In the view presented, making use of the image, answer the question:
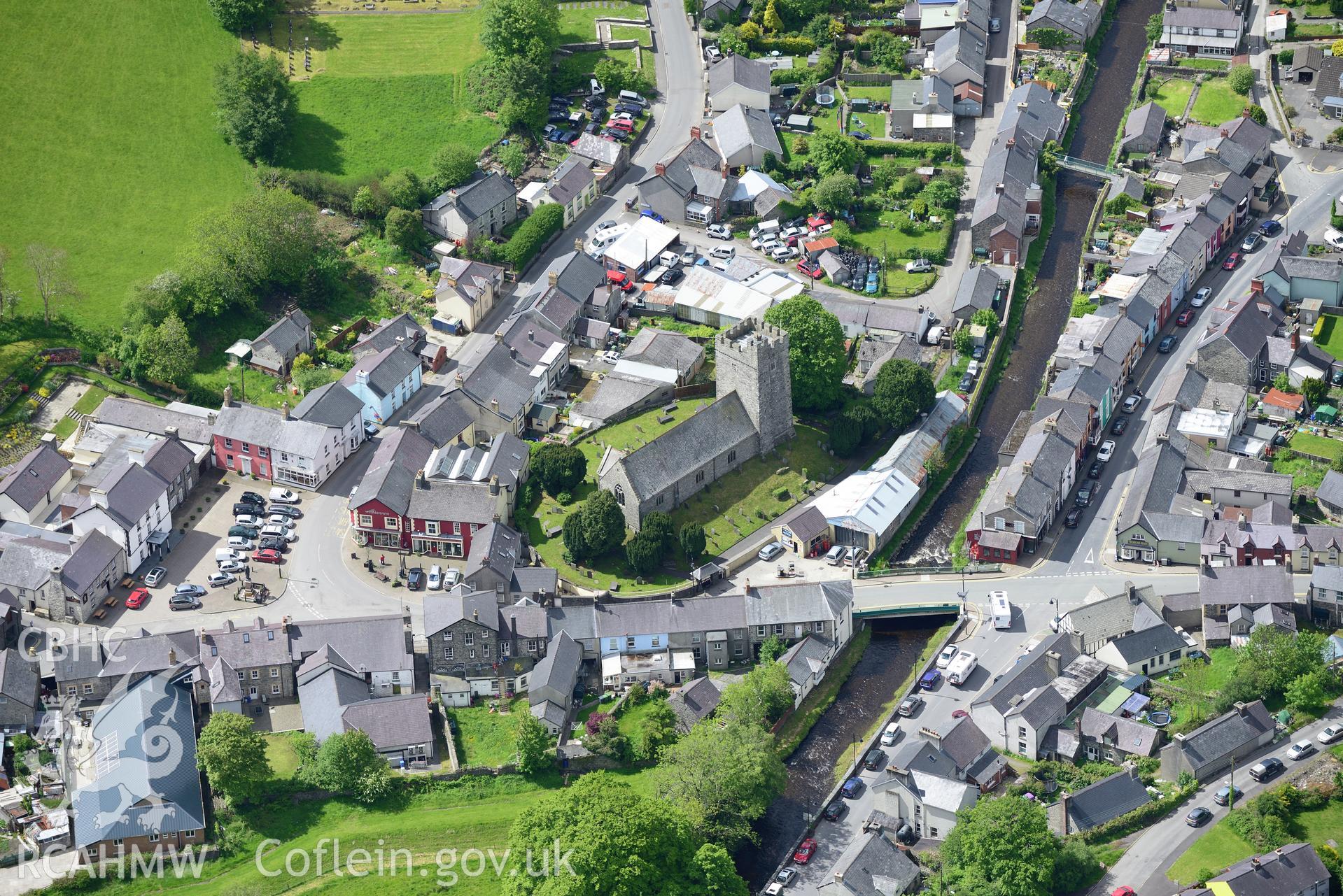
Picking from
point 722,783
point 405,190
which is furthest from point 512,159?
point 722,783

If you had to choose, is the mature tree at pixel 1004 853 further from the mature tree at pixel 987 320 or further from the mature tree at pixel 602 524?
the mature tree at pixel 987 320

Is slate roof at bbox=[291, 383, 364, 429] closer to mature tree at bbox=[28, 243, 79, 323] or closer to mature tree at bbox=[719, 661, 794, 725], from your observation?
mature tree at bbox=[28, 243, 79, 323]

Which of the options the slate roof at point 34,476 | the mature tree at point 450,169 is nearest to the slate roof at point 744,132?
the mature tree at point 450,169

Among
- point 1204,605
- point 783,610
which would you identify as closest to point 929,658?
point 783,610

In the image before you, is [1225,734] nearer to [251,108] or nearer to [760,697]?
[760,697]

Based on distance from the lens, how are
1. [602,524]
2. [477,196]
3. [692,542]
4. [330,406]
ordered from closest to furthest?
[602,524] < [692,542] < [330,406] < [477,196]

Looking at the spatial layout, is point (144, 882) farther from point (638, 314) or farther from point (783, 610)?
point (638, 314)
